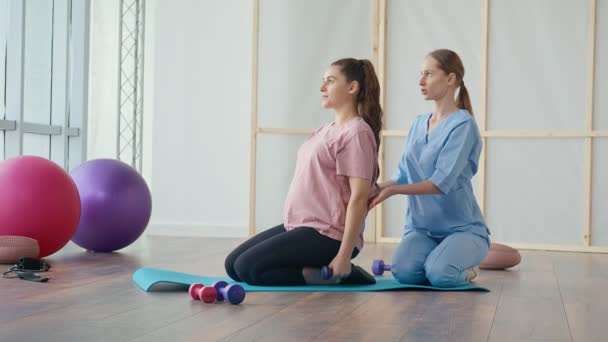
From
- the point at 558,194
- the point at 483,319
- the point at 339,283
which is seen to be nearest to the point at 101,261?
the point at 339,283

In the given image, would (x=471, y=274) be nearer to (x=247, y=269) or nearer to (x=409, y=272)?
(x=409, y=272)

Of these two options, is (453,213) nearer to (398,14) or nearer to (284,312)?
(284,312)

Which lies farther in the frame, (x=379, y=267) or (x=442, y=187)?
(x=379, y=267)

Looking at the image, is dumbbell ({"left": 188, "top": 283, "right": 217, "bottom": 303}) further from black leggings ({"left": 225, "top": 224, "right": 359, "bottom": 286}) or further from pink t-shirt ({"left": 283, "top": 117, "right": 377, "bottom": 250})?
pink t-shirt ({"left": 283, "top": 117, "right": 377, "bottom": 250})

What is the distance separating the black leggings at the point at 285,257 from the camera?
3281mm

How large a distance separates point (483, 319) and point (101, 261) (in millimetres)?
2323

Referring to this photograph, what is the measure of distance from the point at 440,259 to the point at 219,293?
39.7 inches

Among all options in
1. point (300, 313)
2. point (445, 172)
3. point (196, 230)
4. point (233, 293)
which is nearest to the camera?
point (300, 313)

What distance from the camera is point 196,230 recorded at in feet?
21.1

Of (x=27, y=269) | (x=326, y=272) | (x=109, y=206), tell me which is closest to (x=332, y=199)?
(x=326, y=272)

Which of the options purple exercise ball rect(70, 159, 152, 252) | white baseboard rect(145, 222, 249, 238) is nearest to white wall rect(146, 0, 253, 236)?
white baseboard rect(145, 222, 249, 238)

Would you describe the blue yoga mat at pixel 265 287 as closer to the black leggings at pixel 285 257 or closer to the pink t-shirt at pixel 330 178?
the black leggings at pixel 285 257

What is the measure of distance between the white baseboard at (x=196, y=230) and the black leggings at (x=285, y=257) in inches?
120

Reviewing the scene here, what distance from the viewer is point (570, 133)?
228 inches
